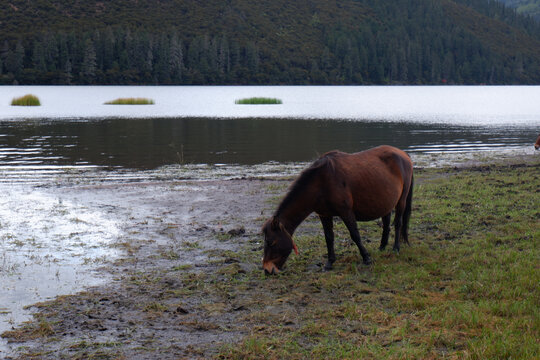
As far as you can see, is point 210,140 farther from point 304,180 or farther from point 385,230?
point 304,180

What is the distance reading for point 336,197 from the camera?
8477mm

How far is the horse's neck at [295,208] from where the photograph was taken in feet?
27.7

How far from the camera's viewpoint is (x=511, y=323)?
609 centimetres

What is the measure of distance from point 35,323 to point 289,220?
12.8 ft

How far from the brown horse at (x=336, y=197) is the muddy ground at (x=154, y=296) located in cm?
106

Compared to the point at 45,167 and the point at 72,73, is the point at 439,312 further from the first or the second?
the point at 72,73

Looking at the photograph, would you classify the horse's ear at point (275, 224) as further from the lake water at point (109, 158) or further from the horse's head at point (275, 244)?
the lake water at point (109, 158)

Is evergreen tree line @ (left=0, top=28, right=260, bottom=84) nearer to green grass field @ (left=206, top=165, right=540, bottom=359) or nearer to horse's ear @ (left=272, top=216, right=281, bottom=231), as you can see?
green grass field @ (left=206, top=165, right=540, bottom=359)

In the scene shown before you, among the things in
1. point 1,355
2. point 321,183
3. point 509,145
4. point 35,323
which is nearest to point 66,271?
point 35,323

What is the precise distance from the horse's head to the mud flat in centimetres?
25

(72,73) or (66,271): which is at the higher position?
(72,73)

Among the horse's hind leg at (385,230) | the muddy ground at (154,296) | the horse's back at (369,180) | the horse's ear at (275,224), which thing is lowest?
the muddy ground at (154,296)

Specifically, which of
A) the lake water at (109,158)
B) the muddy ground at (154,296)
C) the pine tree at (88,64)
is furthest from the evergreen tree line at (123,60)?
the muddy ground at (154,296)

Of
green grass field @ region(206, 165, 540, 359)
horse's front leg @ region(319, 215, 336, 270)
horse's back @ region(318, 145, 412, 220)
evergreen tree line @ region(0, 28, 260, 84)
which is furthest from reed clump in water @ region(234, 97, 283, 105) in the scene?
evergreen tree line @ region(0, 28, 260, 84)
